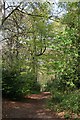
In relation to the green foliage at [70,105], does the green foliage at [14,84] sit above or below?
above

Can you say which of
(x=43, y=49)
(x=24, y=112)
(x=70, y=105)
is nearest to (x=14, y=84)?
(x=24, y=112)

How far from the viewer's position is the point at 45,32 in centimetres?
467

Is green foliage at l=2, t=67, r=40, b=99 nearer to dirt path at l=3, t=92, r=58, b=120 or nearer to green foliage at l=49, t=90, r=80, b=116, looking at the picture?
dirt path at l=3, t=92, r=58, b=120

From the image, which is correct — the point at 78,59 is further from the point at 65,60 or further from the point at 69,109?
the point at 69,109

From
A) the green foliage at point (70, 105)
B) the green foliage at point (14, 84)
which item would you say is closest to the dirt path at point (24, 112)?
the green foliage at point (70, 105)

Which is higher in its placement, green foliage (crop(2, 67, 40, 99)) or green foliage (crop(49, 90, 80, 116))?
green foliage (crop(2, 67, 40, 99))

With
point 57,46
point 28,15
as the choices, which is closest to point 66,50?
point 57,46

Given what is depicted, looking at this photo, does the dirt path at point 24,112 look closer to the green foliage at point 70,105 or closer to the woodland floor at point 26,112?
the woodland floor at point 26,112

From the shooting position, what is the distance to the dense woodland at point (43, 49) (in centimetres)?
316

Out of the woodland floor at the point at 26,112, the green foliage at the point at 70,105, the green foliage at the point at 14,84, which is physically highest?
the green foliage at the point at 14,84

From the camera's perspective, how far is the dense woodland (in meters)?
3.16

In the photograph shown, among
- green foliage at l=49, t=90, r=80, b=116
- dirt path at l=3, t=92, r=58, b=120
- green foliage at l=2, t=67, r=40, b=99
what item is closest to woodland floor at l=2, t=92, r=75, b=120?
→ dirt path at l=3, t=92, r=58, b=120

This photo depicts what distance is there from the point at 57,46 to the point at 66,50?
0.17 metres

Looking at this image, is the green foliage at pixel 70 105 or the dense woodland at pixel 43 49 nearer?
the green foliage at pixel 70 105
